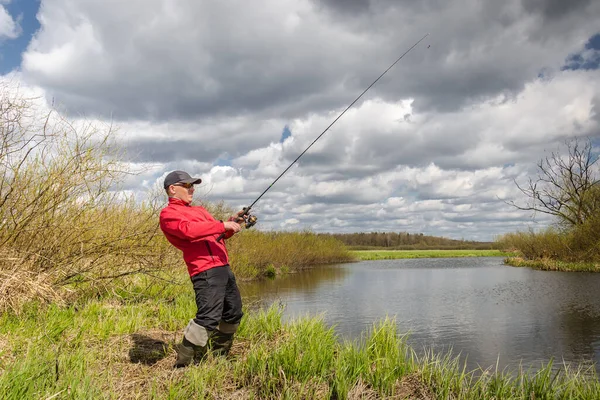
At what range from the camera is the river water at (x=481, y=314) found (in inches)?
336

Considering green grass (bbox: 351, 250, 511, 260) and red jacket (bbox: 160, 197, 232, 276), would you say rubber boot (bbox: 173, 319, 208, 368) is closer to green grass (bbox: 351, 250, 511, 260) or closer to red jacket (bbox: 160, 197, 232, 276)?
red jacket (bbox: 160, 197, 232, 276)

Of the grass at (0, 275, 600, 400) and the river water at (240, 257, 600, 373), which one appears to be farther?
the river water at (240, 257, 600, 373)

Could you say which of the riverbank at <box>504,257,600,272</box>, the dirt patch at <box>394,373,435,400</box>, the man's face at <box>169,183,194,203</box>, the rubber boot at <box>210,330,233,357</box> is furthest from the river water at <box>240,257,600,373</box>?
the riverbank at <box>504,257,600,272</box>

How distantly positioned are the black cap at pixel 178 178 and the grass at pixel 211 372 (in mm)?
1871

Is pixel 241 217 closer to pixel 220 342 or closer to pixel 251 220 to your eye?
pixel 251 220

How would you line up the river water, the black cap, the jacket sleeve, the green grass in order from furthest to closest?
the green grass < the river water < the black cap < the jacket sleeve

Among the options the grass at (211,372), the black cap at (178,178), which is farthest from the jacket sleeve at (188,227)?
the grass at (211,372)

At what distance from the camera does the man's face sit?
440 cm

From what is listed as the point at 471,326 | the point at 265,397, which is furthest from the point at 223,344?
the point at 471,326

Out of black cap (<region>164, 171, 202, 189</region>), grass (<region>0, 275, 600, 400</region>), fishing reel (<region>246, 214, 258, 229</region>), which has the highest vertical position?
black cap (<region>164, 171, 202, 189</region>)

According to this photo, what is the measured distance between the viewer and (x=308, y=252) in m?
39.9

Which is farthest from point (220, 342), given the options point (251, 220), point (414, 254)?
point (414, 254)

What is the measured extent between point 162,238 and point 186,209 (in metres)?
5.31

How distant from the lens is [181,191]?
4.44 meters
